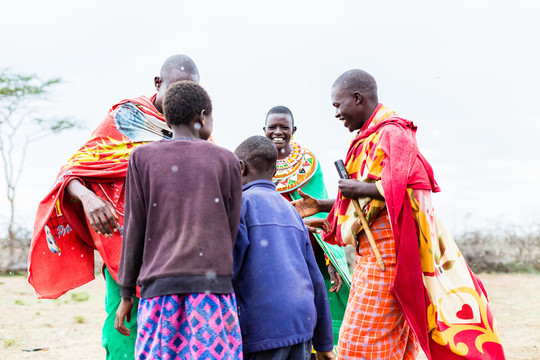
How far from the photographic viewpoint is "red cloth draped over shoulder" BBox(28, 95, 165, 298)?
9.48 ft

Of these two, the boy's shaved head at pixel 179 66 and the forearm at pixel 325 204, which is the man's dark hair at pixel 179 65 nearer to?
the boy's shaved head at pixel 179 66

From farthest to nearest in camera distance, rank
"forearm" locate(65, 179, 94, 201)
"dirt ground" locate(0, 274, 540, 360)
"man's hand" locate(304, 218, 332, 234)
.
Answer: "dirt ground" locate(0, 274, 540, 360), "man's hand" locate(304, 218, 332, 234), "forearm" locate(65, 179, 94, 201)

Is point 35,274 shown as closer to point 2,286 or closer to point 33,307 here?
point 33,307

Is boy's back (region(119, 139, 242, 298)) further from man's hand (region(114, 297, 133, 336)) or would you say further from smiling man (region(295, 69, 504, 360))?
smiling man (region(295, 69, 504, 360))

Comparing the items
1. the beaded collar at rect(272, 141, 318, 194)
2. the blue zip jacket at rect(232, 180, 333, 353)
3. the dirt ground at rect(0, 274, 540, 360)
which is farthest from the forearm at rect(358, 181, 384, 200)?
the dirt ground at rect(0, 274, 540, 360)

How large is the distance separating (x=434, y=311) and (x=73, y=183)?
2.10m

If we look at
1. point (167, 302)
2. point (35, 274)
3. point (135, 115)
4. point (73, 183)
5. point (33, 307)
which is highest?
point (135, 115)

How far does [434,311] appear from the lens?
2.85 meters

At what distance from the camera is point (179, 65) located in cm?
316

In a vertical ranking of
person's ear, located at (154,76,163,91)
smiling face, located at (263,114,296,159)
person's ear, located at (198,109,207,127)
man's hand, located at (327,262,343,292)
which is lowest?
man's hand, located at (327,262,343,292)

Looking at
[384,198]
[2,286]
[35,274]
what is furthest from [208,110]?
[2,286]

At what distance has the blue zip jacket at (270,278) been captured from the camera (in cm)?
236

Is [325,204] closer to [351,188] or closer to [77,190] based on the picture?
[351,188]

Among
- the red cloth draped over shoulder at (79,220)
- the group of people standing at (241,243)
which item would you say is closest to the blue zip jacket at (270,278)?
the group of people standing at (241,243)
